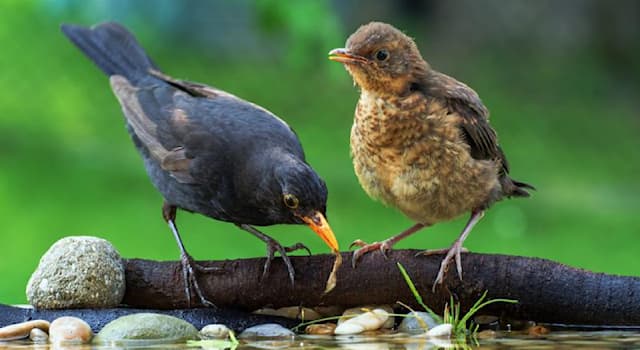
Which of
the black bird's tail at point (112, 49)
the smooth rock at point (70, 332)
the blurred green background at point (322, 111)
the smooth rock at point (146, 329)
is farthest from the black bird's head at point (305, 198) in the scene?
the blurred green background at point (322, 111)

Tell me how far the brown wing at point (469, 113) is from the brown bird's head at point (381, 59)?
133 mm

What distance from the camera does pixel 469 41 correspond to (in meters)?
18.7

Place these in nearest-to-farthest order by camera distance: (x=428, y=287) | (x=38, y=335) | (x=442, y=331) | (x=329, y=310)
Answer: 1. (x=442, y=331)
2. (x=38, y=335)
3. (x=428, y=287)
4. (x=329, y=310)

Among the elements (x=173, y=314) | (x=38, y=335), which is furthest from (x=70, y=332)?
(x=173, y=314)

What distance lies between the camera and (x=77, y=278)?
5250mm

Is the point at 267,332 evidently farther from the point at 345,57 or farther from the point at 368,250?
the point at 345,57

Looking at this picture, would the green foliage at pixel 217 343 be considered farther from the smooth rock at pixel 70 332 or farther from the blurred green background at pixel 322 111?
the blurred green background at pixel 322 111

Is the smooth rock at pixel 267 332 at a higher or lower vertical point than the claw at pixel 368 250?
lower

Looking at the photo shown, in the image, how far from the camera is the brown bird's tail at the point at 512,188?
5.66m

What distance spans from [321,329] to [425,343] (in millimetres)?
603

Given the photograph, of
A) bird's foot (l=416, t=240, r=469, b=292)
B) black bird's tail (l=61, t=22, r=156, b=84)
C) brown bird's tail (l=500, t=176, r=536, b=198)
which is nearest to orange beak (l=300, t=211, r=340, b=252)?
bird's foot (l=416, t=240, r=469, b=292)

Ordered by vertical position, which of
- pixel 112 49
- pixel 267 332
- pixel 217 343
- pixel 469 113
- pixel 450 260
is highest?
pixel 112 49

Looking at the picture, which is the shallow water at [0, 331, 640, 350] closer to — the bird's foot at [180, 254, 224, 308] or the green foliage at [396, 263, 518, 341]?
the green foliage at [396, 263, 518, 341]

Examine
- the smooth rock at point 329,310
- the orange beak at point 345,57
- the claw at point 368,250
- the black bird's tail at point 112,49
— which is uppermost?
the black bird's tail at point 112,49
